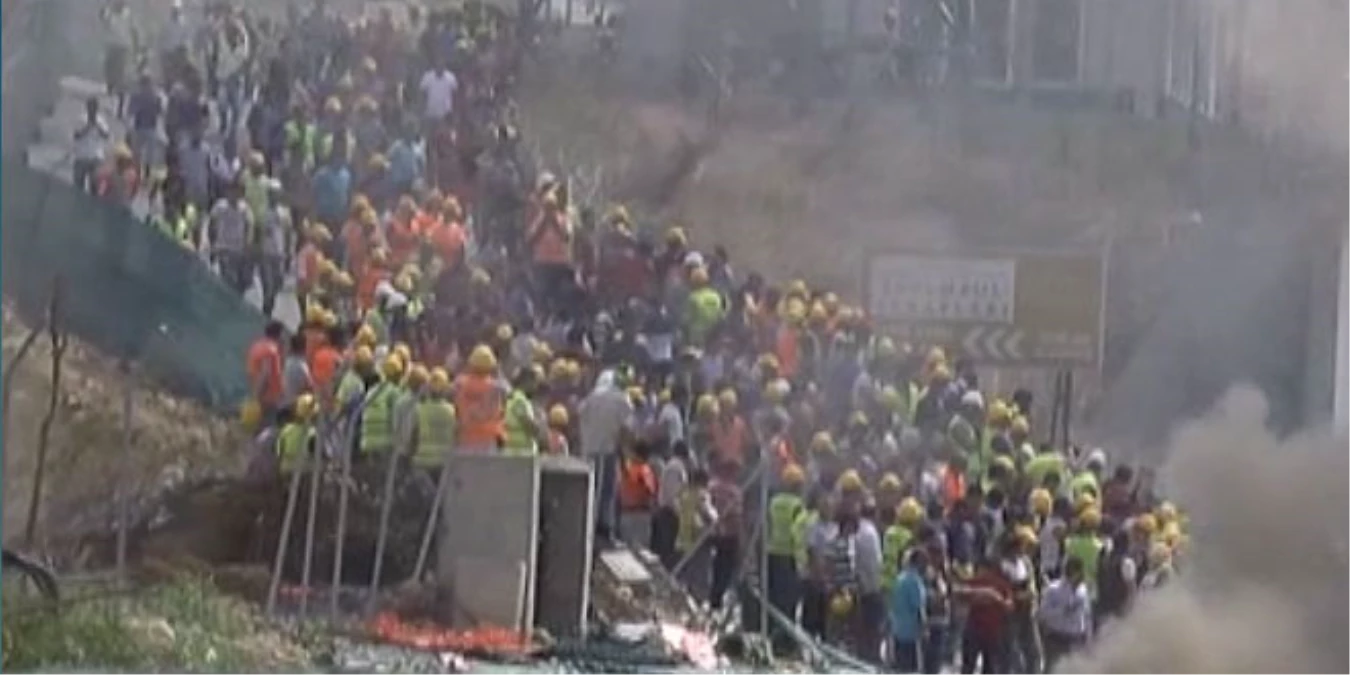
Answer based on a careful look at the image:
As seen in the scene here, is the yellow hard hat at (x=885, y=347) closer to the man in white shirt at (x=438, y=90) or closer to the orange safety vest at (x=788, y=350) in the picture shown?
the orange safety vest at (x=788, y=350)

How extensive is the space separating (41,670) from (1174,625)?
8.65ft

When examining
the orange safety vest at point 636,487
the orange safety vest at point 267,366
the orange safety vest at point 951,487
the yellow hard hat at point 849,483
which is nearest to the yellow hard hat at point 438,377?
the orange safety vest at point 267,366

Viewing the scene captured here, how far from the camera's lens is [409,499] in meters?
6.42

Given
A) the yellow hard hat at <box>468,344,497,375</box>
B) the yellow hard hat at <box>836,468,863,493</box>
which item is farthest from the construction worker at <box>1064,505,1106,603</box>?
the yellow hard hat at <box>468,344,497,375</box>

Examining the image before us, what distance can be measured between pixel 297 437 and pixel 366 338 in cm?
28

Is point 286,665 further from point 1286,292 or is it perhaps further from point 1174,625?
point 1286,292

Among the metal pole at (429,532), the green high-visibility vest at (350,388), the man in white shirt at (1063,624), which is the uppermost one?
the green high-visibility vest at (350,388)

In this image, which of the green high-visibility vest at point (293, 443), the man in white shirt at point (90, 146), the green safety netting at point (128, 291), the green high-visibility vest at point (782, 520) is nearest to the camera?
the green safety netting at point (128, 291)

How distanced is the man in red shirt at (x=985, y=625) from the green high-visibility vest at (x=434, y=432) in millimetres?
1263

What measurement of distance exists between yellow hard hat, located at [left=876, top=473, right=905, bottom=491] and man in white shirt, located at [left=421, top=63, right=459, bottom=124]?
1347 mm

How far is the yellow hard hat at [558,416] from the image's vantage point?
655 cm

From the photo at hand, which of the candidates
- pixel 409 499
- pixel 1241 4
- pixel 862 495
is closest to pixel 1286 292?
pixel 1241 4

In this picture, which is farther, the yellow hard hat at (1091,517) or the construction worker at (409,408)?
the yellow hard hat at (1091,517)

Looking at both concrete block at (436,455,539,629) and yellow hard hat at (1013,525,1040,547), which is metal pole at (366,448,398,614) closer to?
concrete block at (436,455,539,629)
